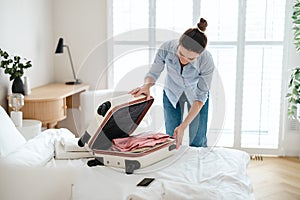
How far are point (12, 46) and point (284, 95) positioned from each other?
2.54m

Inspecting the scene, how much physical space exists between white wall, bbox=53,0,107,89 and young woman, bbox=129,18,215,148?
1.52 metres

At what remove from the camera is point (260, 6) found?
359 cm

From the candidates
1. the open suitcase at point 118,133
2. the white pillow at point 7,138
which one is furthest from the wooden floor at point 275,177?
the white pillow at point 7,138

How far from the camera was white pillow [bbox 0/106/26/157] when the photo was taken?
199cm

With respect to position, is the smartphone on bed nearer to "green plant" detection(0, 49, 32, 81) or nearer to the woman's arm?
the woman's arm

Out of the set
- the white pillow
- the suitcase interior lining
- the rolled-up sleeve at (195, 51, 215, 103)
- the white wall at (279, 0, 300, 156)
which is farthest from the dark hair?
the white wall at (279, 0, 300, 156)

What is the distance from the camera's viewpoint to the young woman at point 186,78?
220 cm

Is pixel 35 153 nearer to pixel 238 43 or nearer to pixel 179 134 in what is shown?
pixel 179 134

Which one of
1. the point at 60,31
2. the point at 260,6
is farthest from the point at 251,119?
the point at 60,31

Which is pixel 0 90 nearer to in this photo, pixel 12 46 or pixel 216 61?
pixel 12 46

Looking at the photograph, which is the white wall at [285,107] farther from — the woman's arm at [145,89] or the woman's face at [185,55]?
the woman's arm at [145,89]

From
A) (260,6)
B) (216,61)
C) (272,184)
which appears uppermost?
(260,6)

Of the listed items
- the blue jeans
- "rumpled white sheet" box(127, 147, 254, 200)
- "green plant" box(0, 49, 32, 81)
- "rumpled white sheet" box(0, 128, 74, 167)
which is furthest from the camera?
"green plant" box(0, 49, 32, 81)

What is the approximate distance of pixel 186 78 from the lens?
91.7 inches
